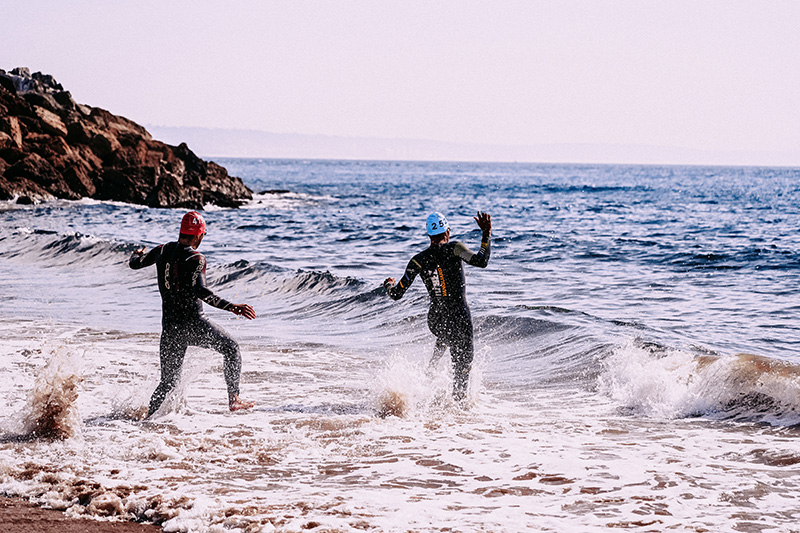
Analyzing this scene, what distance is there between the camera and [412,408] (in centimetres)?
845

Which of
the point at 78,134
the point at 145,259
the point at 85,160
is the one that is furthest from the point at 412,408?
the point at 78,134

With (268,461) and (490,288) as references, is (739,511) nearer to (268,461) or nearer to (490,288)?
(268,461)

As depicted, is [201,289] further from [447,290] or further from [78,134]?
[78,134]

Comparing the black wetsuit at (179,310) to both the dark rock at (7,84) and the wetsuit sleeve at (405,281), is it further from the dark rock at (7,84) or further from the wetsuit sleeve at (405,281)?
the dark rock at (7,84)

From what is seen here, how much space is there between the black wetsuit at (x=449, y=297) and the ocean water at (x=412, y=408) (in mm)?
338

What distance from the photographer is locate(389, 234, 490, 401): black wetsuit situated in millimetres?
8641

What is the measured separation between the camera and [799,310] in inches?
611

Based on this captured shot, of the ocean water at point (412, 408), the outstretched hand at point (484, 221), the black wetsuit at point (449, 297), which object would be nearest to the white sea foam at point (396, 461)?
the ocean water at point (412, 408)

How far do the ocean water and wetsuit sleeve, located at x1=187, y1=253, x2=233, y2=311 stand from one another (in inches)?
47.0

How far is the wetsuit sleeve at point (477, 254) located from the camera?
27.1ft

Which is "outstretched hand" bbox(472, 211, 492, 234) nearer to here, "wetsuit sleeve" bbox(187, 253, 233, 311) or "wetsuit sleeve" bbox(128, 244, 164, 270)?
"wetsuit sleeve" bbox(187, 253, 233, 311)

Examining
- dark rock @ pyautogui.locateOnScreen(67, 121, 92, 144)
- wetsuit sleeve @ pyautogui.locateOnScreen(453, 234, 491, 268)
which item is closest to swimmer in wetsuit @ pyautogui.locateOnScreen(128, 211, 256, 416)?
wetsuit sleeve @ pyautogui.locateOnScreen(453, 234, 491, 268)

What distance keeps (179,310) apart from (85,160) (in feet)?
148

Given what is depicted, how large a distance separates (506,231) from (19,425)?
30.1 m
